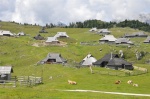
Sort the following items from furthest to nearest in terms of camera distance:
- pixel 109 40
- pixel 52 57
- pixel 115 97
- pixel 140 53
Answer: pixel 109 40
pixel 140 53
pixel 52 57
pixel 115 97

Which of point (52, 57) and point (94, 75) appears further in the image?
point (52, 57)

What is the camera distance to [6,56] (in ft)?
429

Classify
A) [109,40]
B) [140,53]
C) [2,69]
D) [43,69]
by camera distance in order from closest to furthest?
1. [2,69]
2. [43,69]
3. [140,53]
4. [109,40]

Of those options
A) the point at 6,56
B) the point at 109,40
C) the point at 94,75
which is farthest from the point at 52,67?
the point at 109,40

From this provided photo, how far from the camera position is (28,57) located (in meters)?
123

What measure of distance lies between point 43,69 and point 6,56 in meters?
43.0

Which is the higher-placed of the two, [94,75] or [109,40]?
[109,40]

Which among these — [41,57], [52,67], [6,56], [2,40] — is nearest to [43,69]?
[52,67]

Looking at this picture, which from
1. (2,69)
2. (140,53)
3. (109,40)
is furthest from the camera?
(109,40)

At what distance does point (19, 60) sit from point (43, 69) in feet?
105

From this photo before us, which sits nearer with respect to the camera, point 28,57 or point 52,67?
point 52,67

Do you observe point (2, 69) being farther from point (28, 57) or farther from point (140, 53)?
point (140, 53)

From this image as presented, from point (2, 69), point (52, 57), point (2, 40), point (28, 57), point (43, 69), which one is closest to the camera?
point (2, 69)

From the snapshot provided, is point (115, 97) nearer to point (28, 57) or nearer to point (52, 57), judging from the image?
point (52, 57)
